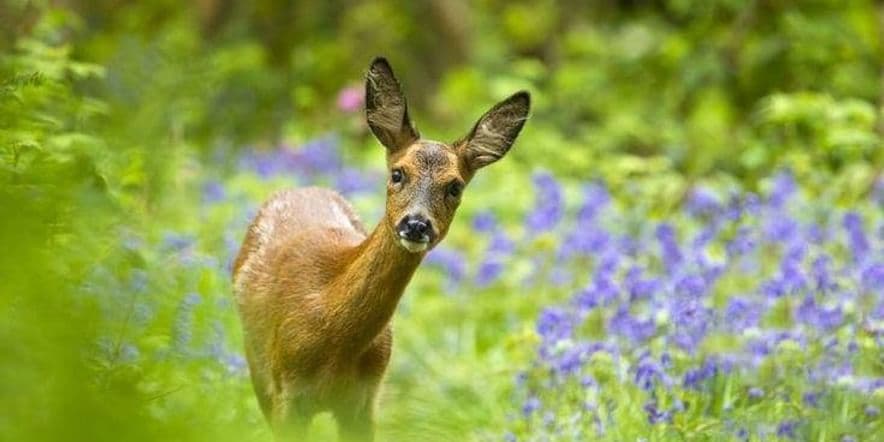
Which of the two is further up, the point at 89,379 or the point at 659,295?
the point at 659,295

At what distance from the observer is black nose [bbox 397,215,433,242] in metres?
4.72

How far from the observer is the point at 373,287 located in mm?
4996

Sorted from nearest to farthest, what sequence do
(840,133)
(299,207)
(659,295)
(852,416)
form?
(852,416) < (299,207) < (659,295) < (840,133)

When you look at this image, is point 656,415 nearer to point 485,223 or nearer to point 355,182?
point 485,223

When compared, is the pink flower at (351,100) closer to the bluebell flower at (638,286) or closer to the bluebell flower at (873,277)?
the bluebell flower at (638,286)

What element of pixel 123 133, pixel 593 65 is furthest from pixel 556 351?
pixel 593 65

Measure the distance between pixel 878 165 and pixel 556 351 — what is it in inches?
182

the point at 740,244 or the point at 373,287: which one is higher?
the point at 740,244

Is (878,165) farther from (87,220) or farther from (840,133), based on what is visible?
(87,220)

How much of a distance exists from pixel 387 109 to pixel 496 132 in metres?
0.38

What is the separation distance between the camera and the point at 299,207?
596 cm

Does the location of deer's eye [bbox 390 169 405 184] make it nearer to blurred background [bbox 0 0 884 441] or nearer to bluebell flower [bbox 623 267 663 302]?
blurred background [bbox 0 0 884 441]

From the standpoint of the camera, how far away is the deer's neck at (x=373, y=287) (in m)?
4.97

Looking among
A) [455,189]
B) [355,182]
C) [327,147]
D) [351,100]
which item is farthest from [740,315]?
[351,100]
